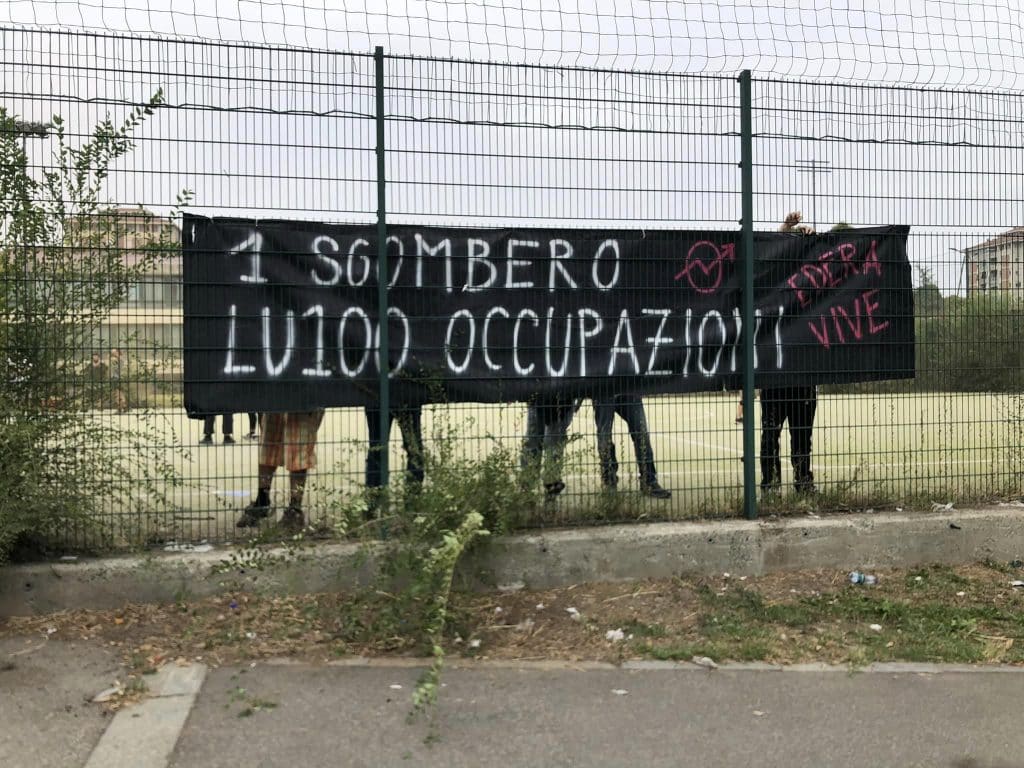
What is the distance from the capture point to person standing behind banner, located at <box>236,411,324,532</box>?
5430 mm

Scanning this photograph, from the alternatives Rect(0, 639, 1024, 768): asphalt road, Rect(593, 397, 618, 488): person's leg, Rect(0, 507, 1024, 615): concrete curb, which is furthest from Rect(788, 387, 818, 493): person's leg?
Rect(0, 639, 1024, 768): asphalt road

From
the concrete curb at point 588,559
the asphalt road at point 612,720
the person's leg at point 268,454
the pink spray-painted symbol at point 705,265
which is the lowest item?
the asphalt road at point 612,720

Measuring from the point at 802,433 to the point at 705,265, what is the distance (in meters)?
1.37

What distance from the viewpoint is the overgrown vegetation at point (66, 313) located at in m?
4.75

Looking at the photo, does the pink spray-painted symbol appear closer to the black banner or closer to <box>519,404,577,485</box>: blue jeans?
the black banner

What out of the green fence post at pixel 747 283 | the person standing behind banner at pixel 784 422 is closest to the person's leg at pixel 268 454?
the green fence post at pixel 747 283

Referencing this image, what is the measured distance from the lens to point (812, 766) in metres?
3.29

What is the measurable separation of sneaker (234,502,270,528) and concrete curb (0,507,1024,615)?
238 millimetres

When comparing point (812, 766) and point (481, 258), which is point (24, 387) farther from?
point (812, 766)

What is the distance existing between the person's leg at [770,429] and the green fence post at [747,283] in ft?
0.70

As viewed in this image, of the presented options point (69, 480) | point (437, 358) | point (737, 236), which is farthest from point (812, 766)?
point (69, 480)

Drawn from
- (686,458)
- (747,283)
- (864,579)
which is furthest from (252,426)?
(864,579)

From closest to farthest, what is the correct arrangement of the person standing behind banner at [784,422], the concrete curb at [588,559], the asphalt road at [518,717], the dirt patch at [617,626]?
the asphalt road at [518,717] → the dirt patch at [617,626] → the concrete curb at [588,559] → the person standing behind banner at [784,422]

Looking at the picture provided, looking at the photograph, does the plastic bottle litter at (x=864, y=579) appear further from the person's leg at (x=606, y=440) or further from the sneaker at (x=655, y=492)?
the person's leg at (x=606, y=440)
